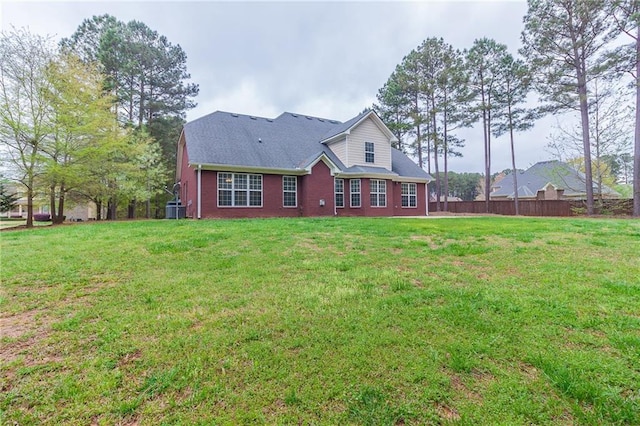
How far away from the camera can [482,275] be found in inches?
172

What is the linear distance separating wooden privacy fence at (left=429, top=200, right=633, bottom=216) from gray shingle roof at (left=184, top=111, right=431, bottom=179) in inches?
402

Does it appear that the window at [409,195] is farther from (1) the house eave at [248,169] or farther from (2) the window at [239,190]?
(2) the window at [239,190]

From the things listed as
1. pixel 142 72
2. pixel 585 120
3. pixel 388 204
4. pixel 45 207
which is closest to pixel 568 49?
pixel 585 120

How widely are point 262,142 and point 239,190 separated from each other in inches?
145

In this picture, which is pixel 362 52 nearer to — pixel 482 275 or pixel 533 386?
pixel 482 275

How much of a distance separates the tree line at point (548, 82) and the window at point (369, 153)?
10832 mm

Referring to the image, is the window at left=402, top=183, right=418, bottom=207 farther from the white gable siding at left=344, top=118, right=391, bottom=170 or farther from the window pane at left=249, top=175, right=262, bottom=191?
the window pane at left=249, top=175, right=262, bottom=191

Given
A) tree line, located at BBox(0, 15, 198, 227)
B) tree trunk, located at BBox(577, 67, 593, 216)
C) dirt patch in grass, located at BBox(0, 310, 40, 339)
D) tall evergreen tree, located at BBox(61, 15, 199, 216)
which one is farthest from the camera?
tall evergreen tree, located at BBox(61, 15, 199, 216)

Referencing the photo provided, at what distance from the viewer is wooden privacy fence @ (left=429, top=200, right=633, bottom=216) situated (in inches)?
716

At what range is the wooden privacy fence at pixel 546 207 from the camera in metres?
18.2

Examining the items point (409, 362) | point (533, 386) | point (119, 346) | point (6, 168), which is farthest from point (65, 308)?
point (6, 168)

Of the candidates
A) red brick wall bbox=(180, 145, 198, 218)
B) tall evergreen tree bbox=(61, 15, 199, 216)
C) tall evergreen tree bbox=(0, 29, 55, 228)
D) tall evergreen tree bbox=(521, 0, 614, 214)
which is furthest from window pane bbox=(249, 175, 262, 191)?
tall evergreen tree bbox=(521, 0, 614, 214)

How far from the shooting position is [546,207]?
886 inches

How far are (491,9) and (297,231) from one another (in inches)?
557
